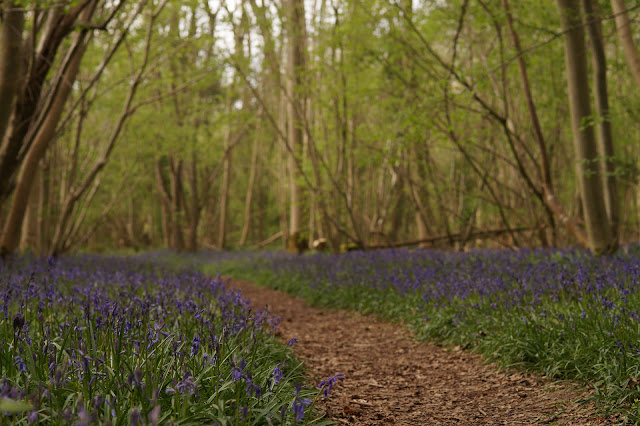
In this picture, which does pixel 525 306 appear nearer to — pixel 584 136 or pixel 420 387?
pixel 420 387

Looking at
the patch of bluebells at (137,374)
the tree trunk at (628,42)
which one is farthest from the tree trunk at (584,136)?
the patch of bluebells at (137,374)

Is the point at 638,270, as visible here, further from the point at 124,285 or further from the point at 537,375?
the point at 124,285

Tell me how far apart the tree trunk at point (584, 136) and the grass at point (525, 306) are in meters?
0.49

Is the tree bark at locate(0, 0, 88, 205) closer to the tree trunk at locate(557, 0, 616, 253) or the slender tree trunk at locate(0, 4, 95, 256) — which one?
the slender tree trunk at locate(0, 4, 95, 256)

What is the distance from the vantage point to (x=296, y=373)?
160 inches

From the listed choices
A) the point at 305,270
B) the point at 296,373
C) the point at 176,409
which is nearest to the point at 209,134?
the point at 305,270

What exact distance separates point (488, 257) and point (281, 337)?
5.18 metres

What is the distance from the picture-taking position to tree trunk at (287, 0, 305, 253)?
1292 cm

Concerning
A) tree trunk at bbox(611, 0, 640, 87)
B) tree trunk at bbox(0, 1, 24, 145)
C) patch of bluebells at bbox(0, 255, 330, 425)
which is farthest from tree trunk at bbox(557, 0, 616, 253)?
tree trunk at bbox(0, 1, 24, 145)

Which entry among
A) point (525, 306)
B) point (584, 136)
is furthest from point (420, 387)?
point (584, 136)

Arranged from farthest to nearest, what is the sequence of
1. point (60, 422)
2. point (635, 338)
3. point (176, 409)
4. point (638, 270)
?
point (638, 270) < point (635, 338) < point (176, 409) < point (60, 422)

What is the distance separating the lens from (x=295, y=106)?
12.6m

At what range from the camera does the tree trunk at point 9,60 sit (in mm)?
7449

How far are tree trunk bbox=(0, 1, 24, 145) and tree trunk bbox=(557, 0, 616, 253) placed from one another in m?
9.20
